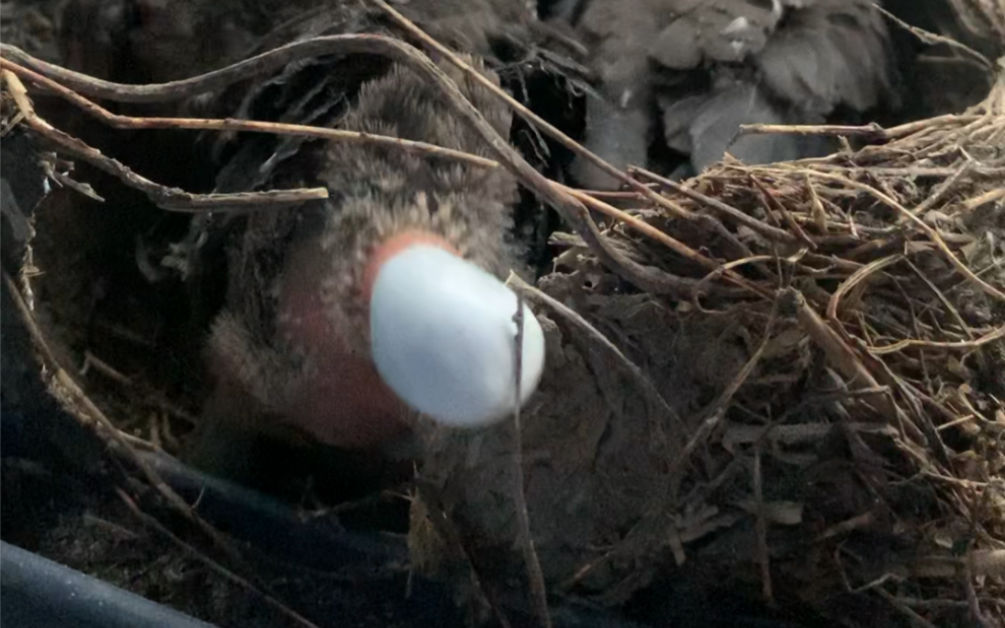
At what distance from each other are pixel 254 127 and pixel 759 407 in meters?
0.27

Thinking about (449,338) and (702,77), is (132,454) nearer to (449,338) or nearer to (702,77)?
(449,338)

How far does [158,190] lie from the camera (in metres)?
0.52

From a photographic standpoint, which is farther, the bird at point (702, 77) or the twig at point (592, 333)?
the bird at point (702, 77)

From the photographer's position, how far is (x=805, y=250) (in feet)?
1.65

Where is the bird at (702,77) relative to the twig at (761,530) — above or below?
above

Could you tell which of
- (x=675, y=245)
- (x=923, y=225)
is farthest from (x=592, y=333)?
(x=923, y=225)

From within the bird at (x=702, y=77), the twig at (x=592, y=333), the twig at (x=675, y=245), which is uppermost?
the bird at (x=702, y=77)

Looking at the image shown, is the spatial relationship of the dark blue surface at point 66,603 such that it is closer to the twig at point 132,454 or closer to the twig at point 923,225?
the twig at point 132,454

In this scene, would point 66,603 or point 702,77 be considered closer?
point 66,603

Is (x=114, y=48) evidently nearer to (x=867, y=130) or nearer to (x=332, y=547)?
(x=332, y=547)

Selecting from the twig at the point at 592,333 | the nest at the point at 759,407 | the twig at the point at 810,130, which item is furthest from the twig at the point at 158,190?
the twig at the point at 810,130

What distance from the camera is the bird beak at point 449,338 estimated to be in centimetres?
45

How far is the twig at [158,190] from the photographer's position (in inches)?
19.9

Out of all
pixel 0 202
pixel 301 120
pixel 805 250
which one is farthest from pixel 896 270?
pixel 0 202
